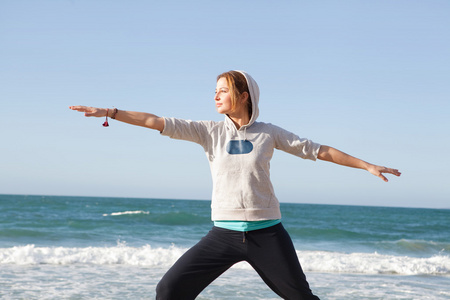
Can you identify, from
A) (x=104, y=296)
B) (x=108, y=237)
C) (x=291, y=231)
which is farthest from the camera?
(x=291, y=231)

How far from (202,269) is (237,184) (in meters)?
0.59

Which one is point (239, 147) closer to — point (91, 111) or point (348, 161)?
point (348, 161)

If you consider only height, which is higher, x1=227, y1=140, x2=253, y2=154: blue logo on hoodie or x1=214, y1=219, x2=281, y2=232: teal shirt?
x1=227, y1=140, x2=253, y2=154: blue logo on hoodie

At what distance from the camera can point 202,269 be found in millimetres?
3262

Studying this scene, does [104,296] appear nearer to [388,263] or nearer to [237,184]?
[237,184]

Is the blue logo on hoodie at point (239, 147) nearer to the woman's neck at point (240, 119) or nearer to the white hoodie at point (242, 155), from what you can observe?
the white hoodie at point (242, 155)

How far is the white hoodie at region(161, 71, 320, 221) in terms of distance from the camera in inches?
130

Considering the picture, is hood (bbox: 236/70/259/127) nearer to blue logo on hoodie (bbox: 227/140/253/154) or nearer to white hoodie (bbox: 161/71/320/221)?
white hoodie (bbox: 161/71/320/221)

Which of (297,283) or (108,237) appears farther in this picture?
(108,237)

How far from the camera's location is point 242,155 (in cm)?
336

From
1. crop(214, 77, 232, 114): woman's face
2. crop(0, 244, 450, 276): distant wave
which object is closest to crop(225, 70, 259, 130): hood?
crop(214, 77, 232, 114): woman's face

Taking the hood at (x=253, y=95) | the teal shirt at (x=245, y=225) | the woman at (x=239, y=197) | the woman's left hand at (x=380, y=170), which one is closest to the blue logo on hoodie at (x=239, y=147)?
the woman at (x=239, y=197)

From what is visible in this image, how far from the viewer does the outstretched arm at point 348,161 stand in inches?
134

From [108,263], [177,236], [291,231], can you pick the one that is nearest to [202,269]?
[108,263]
